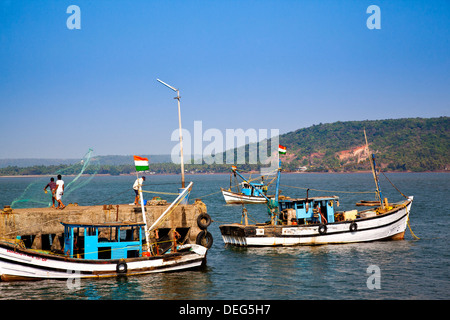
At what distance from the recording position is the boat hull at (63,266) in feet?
70.2

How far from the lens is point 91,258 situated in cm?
2272

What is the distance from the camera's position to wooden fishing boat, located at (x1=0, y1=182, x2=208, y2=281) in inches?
850

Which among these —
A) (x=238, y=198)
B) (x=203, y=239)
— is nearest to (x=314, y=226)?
(x=203, y=239)

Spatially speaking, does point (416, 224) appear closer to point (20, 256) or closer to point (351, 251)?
point (351, 251)

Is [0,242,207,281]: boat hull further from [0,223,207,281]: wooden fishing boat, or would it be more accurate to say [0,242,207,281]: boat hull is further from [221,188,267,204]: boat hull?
[221,188,267,204]: boat hull

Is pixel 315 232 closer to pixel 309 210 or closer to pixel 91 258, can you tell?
pixel 309 210

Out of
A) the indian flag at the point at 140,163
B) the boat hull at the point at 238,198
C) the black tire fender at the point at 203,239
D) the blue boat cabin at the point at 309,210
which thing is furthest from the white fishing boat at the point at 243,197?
the indian flag at the point at 140,163

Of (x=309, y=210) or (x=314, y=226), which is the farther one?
(x=309, y=210)

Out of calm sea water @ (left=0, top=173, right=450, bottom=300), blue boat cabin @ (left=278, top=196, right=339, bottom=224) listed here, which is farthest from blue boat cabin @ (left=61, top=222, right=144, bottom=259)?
blue boat cabin @ (left=278, top=196, right=339, bottom=224)

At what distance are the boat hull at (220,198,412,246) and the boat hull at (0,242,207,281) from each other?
32.0 ft

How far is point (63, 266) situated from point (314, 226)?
18098mm

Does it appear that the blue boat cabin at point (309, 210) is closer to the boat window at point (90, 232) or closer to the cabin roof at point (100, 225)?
the cabin roof at point (100, 225)
